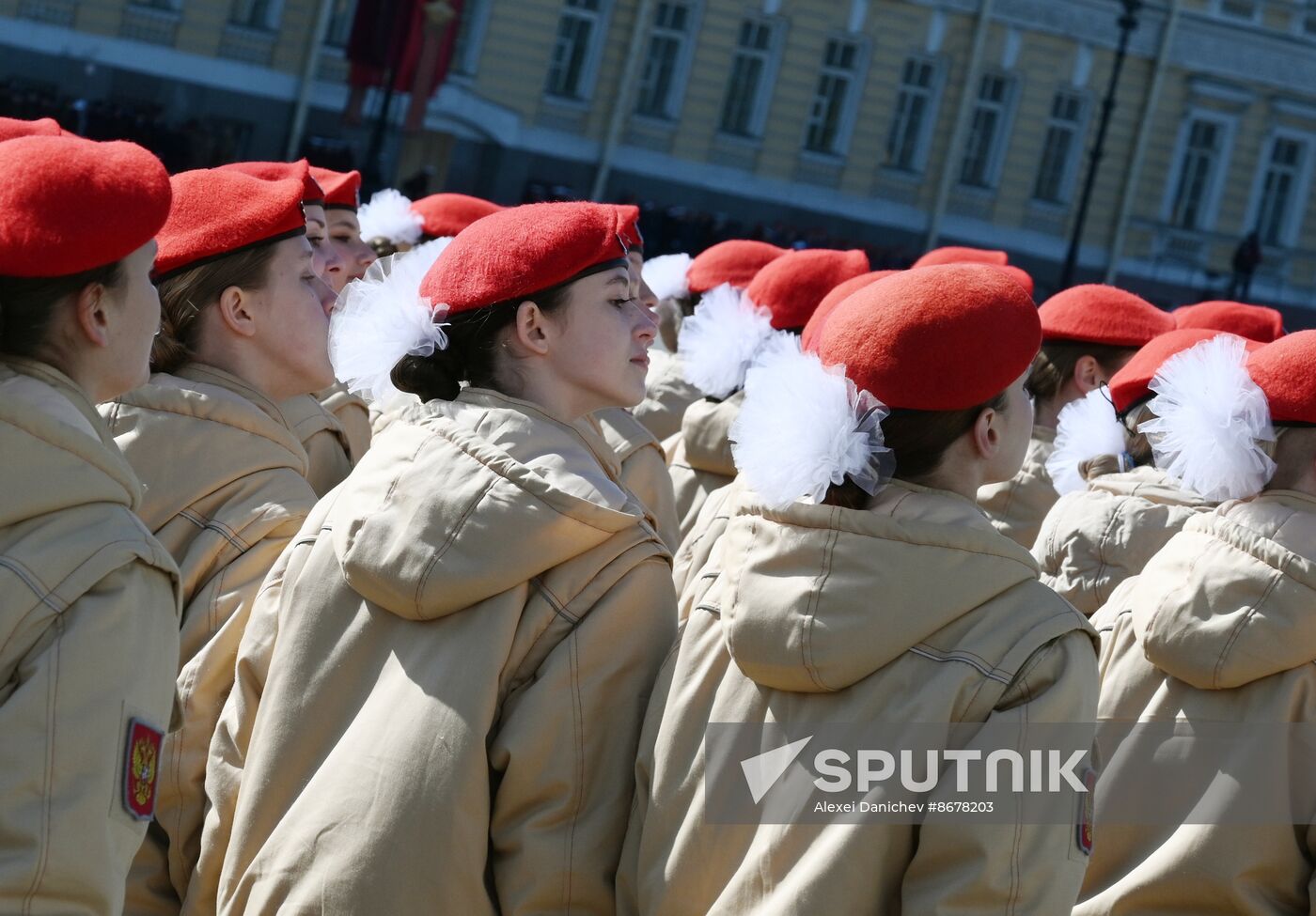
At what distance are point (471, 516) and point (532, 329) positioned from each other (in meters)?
0.51

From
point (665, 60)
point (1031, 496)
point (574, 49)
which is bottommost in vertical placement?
point (1031, 496)

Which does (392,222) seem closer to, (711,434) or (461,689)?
(711,434)

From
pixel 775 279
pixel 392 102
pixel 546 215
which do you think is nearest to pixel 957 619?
pixel 546 215

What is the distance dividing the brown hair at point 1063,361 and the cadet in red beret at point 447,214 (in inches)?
108

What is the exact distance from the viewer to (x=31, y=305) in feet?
7.72

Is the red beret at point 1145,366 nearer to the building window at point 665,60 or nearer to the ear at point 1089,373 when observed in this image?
the ear at point 1089,373

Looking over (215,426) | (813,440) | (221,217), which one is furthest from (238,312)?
(813,440)

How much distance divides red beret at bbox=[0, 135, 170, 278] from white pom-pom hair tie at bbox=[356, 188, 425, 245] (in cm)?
456

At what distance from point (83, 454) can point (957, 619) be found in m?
1.26

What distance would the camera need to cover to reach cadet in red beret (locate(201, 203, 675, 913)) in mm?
2625

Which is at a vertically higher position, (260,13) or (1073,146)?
(1073,146)

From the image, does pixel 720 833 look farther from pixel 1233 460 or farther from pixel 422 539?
pixel 1233 460

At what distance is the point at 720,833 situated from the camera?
260 centimetres

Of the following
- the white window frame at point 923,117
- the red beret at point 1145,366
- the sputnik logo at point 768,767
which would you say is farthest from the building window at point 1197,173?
the sputnik logo at point 768,767
